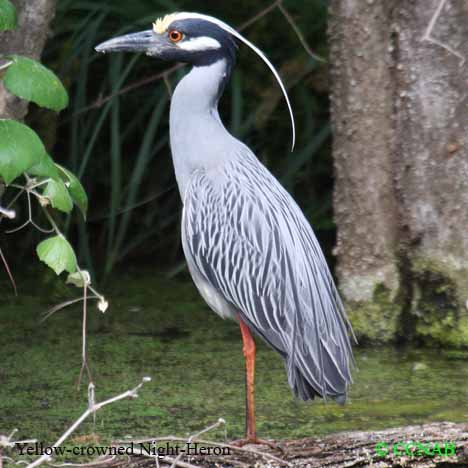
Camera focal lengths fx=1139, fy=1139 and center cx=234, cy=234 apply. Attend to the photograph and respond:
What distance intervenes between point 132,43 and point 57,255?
3.74 feet

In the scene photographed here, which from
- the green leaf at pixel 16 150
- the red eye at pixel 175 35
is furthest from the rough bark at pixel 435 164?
the green leaf at pixel 16 150

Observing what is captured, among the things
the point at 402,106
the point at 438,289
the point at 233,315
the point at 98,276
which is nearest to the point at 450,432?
the point at 233,315

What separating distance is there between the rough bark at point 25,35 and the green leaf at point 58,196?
1041mm

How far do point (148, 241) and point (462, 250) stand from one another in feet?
6.84

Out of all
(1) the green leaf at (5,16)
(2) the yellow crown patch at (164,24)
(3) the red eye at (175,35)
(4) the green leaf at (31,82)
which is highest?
(2) the yellow crown patch at (164,24)

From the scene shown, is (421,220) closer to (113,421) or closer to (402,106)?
(402,106)

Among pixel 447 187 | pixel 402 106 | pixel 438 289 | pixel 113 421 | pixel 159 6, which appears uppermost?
pixel 159 6

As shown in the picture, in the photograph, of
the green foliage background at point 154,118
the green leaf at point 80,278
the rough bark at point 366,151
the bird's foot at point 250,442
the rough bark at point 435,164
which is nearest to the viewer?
the green leaf at point 80,278

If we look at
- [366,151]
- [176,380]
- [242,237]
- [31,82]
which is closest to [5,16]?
[31,82]

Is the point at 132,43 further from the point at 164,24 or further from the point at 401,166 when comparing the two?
the point at 401,166

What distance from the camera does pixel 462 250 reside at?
4.15m

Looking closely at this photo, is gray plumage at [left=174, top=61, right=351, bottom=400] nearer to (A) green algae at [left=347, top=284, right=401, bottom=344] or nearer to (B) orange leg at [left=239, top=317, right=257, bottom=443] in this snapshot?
(B) orange leg at [left=239, top=317, right=257, bottom=443]

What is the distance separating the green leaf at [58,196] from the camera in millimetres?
2457

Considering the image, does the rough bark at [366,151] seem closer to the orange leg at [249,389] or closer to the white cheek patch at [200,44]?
the white cheek patch at [200,44]
